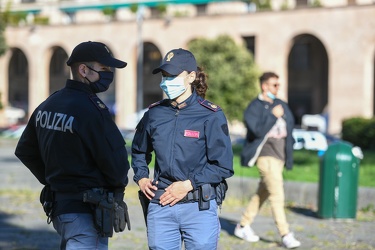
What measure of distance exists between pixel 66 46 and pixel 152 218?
51115mm

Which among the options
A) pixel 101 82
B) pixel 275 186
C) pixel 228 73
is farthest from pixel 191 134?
pixel 228 73

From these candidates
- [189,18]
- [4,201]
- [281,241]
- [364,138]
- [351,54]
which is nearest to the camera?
[281,241]

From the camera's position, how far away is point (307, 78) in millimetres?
52219

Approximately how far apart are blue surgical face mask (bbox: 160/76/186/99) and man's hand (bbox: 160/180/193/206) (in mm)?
607

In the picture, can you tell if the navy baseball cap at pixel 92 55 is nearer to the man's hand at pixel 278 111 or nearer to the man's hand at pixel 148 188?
the man's hand at pixel 148 188

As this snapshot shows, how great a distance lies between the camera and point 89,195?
452cm

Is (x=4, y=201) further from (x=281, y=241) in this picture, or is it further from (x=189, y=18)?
(x=189, y=18)

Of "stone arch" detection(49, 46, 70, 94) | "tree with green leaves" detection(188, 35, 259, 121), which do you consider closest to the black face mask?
"tree with green leaves" detection(188, 35, 259, 121)

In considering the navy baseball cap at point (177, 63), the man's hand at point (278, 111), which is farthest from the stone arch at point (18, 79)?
the navy baseball cap at point (177, 63)

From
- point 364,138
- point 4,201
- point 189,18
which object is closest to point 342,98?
point 189,18

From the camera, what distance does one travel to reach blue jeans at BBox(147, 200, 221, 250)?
5152 millimetres

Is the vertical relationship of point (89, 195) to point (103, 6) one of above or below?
below

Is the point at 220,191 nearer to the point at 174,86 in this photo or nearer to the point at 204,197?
the point at 204,197

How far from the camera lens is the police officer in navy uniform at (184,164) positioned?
5.17 metres
